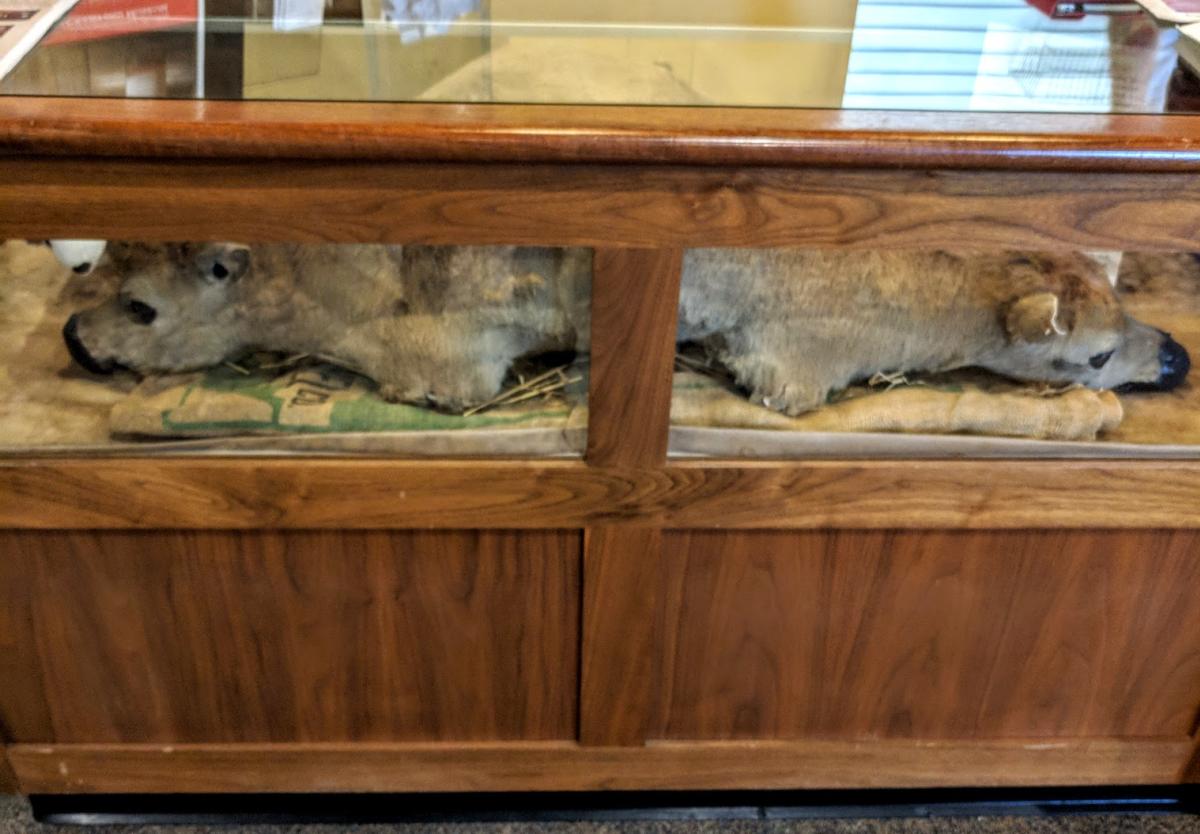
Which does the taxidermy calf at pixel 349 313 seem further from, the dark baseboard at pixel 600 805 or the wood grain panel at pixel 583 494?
the dark baseboard at pixel 600 805

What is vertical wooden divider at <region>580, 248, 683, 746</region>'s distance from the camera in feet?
2.72

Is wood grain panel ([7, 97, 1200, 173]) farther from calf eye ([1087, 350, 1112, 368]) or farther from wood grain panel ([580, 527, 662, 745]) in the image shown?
wood grain panel ([580, 527, 662, 745])

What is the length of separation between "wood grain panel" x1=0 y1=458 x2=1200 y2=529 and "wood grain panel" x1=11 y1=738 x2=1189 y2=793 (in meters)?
0.29

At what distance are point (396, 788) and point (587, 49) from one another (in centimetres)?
75

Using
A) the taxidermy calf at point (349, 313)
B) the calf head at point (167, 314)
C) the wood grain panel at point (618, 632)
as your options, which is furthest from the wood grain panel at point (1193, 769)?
the calf head at point (167, 314)

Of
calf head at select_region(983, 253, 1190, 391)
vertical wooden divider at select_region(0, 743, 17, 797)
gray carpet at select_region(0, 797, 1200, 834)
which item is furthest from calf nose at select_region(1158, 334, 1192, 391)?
vertical wooden divider at select_region(0, 743, 17, 797)

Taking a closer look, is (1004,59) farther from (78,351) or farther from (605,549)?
(78,351)

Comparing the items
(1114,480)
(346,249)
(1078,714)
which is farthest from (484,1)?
(1078,714)

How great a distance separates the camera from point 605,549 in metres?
0.96

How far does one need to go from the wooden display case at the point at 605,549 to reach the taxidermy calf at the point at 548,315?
82 mm

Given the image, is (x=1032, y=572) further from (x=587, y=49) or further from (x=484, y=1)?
(x=484, y=1)

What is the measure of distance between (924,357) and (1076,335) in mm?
127

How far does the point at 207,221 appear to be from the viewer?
2.58 ft

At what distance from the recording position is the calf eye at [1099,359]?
97cm
